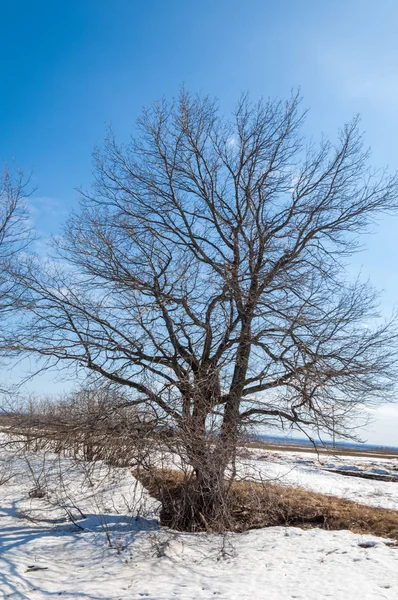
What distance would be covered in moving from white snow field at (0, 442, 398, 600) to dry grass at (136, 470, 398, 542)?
1.71 feet

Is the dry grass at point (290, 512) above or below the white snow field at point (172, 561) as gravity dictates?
above

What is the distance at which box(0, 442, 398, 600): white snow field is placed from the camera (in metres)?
5.89

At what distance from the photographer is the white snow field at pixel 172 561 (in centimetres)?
589

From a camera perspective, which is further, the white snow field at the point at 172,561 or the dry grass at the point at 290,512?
the dry grass at the point at 290,512

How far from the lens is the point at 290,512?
985 cm

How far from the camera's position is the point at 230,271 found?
28.8 ft

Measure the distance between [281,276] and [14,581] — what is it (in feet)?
21.8

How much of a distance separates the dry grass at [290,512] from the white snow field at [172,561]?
52 cm

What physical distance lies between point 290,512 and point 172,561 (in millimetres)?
3508

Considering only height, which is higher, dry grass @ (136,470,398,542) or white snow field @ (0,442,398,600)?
dry grass @ (136,470,398,542)

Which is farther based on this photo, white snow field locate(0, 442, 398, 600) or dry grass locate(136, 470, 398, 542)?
dry grass locate(136, 470, 398, 542)

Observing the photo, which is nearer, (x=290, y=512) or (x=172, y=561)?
(x=172, y=561)

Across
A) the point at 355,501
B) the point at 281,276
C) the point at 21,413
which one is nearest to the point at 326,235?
the point at 281,276

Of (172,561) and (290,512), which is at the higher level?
(290,512)
